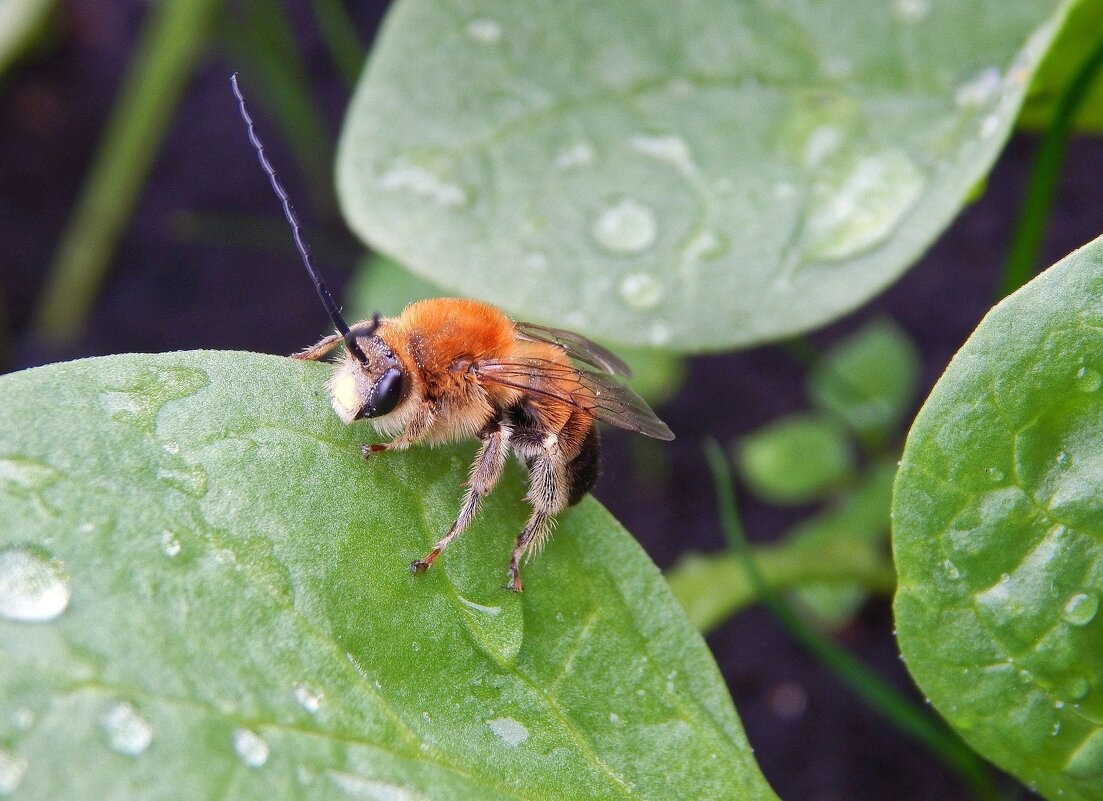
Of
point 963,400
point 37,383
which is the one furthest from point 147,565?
point 963,400

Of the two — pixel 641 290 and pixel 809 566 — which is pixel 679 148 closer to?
pixel 641 290

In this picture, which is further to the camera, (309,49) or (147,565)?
(309,49)

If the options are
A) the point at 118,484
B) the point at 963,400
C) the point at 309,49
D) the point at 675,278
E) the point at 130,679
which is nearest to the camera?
the point at 130,679

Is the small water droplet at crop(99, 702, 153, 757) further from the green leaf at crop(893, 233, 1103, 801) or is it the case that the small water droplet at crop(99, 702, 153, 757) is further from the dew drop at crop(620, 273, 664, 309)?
the dew drop at crop(620, 273, 664, 309)

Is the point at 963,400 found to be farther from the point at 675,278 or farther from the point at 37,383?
the point at 37,383

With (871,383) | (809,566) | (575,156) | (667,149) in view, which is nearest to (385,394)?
(575,156)

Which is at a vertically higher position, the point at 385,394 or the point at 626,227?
the point at 626,227
